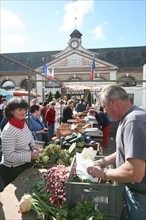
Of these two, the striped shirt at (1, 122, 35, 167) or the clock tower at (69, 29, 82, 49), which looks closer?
the striped shirt at (1, 122, 35, 167)

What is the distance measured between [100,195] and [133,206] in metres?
0.28

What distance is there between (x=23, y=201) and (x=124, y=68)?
1213 inches

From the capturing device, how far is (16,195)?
2014 mm

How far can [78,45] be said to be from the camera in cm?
3569

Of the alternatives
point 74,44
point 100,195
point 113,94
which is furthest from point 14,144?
point 74,44

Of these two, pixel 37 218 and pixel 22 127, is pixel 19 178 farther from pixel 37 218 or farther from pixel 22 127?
pixel 37 218

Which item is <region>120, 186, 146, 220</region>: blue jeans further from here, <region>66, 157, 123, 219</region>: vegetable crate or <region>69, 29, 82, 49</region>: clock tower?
<region>69, 29, 82, 49</region>: clock tower

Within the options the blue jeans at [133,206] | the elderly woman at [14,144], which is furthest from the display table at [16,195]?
A: the blue jeans at [133,206]

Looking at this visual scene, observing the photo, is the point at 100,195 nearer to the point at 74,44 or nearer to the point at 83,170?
the point at 83,170

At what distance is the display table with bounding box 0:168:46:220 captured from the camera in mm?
1688

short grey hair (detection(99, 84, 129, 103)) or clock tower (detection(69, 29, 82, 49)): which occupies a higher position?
clock tower (detection(69, 29, 82, 49))

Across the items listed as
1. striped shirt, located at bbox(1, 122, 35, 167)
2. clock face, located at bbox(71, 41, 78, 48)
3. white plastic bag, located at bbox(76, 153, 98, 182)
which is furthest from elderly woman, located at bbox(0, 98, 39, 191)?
clock face, located at bbox(71, 41, 78, 48)

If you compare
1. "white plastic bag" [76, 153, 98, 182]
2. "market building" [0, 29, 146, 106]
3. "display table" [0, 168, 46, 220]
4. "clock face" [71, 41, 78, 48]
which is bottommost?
"display table" [0, 168, 46, 220]

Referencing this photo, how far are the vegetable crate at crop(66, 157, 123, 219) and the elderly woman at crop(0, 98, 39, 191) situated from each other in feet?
2.85
